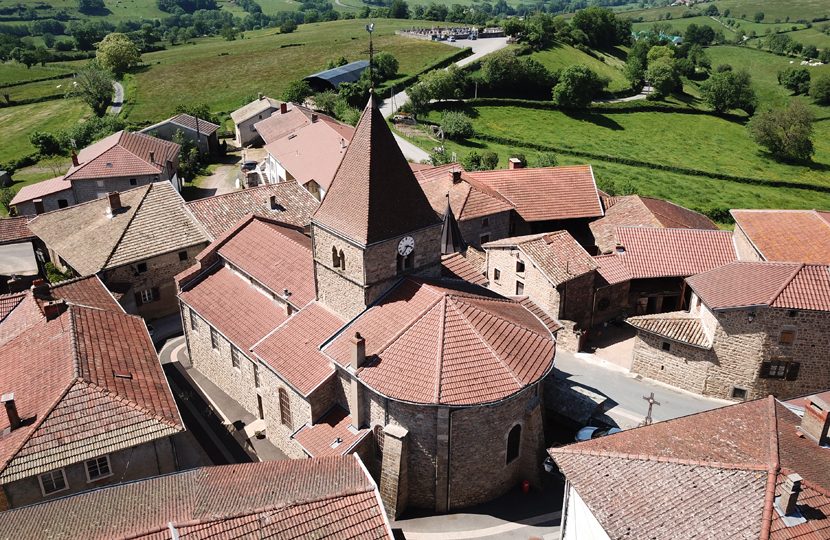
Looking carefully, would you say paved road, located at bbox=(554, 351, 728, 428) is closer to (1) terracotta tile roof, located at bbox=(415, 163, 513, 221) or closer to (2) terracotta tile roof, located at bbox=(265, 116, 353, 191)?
(1) terracotta tile roof, located at bbox=(415, 163, 513, 221)

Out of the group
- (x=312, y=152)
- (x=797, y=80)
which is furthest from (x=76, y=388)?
(x=797, y=80)

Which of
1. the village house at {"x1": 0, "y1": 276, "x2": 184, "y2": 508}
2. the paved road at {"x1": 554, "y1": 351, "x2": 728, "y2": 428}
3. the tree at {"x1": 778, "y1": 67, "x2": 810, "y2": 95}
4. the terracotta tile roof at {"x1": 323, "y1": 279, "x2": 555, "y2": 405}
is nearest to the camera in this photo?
the village house at {"x1": 0, "y1": 276, "x2": 184, "y2": 508}

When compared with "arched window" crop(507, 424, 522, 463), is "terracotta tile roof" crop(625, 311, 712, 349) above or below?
above

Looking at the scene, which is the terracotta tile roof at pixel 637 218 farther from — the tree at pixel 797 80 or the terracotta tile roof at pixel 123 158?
the tree at pixel 797 80

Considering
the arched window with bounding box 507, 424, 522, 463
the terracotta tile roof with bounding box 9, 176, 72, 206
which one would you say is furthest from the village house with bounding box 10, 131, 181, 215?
the arched window with bounding box 507, 424, 522, 463

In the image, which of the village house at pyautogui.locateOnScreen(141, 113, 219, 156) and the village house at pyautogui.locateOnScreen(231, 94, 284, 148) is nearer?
the village house at pyautogui.locateOnScreen(141, 113, 219, 156)

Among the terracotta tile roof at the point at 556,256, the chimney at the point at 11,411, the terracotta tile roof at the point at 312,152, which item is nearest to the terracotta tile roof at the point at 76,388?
the chimney at the point at 11,411

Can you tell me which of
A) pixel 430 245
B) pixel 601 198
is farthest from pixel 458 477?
pixel 601 198
